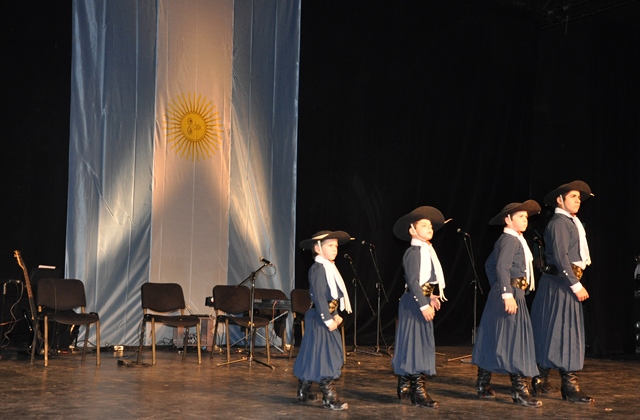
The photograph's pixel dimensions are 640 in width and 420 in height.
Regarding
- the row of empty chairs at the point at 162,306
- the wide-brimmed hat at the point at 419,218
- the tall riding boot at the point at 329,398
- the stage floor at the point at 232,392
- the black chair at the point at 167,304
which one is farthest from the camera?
the black chair at the point at 167,304

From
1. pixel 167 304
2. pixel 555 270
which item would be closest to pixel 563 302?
pixel 555 270

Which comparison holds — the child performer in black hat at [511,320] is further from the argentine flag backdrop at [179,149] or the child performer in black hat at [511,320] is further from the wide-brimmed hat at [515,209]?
the argentine flag backdrop at [179,149]

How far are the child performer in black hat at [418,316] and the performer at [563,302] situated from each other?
93 cm

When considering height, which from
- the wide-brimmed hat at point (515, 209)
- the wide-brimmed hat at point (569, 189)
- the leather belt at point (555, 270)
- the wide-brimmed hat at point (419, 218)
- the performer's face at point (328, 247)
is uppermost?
the wide-brimmed hat at point (569, 189)

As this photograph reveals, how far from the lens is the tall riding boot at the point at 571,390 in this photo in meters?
6.01

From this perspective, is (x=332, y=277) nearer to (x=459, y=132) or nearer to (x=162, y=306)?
(x=162, y=306)

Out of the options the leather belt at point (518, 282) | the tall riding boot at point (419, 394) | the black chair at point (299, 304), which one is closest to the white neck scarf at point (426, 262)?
the leather belt at point (518, 282)

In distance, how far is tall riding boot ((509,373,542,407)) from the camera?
19.0 feet

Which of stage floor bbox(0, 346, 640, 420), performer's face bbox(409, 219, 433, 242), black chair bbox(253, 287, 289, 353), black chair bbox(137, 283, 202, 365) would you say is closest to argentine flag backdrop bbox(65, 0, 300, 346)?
black chair bbox(253, 287, 289, 353)

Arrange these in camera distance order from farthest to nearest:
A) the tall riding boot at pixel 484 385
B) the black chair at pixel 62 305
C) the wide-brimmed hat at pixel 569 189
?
the black chair at pixel 62 305
the wide-brimmed hat at pixel 569 189
the tall riding boot at pixel 484 385

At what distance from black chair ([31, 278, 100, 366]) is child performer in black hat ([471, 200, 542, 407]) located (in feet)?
12.6

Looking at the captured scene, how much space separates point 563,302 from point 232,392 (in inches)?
103

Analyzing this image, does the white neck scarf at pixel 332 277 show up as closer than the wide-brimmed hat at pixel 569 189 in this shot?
Yes

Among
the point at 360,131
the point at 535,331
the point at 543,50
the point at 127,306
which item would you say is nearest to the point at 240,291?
the point at 127,306
